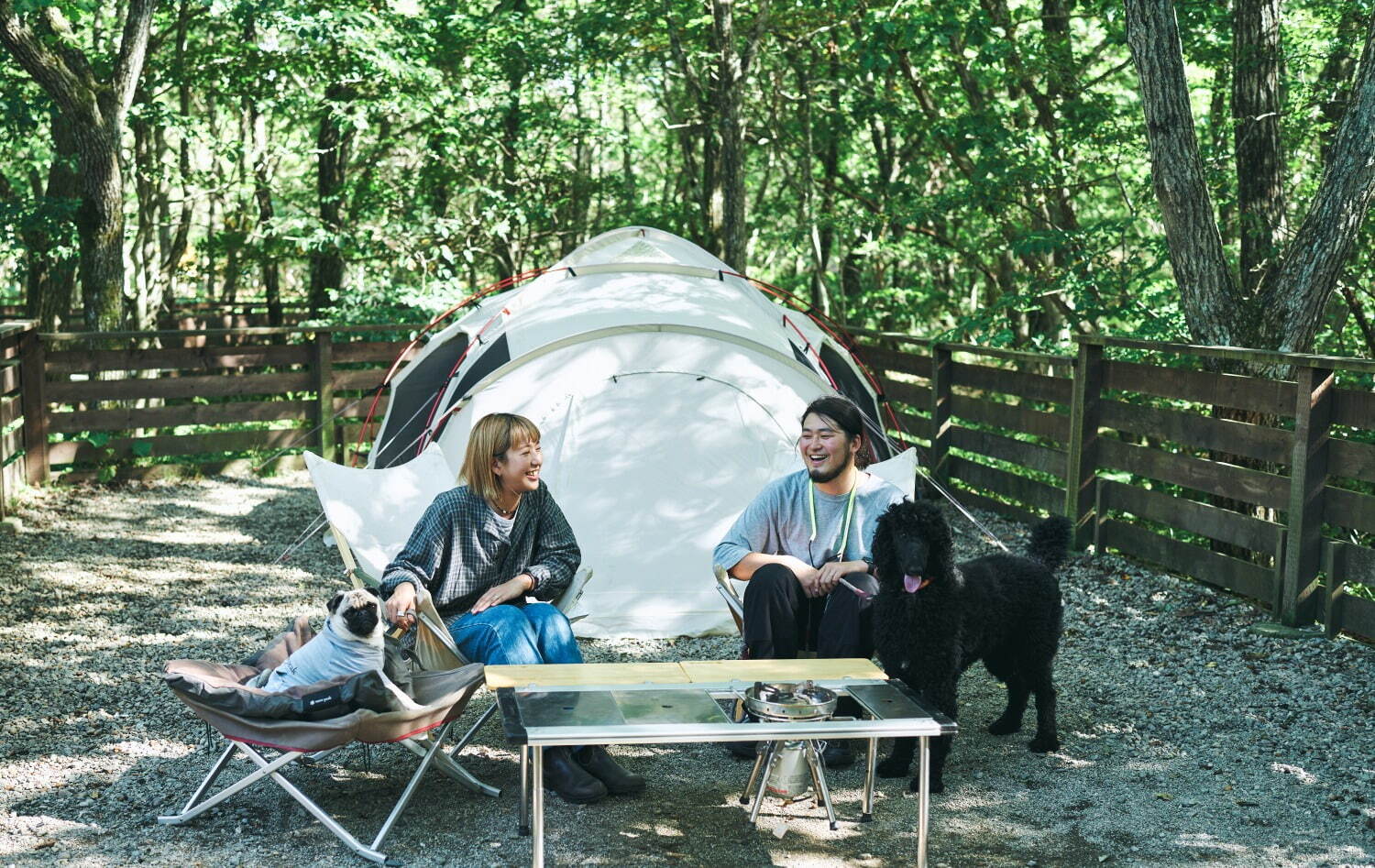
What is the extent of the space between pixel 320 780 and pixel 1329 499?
→ 412 centimetres

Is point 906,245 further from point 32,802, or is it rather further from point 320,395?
point 32,802

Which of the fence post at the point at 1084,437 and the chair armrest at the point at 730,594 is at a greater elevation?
the fence post at the point at 1084,437

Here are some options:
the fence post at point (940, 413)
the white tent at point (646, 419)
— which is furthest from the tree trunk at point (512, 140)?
the white tent at point (646, 419)

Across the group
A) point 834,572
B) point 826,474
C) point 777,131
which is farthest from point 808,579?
point 777,131

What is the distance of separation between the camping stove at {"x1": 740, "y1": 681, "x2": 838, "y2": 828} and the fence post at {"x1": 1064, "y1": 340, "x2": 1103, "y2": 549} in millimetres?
3839

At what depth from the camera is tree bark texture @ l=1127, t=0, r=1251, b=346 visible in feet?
20.0

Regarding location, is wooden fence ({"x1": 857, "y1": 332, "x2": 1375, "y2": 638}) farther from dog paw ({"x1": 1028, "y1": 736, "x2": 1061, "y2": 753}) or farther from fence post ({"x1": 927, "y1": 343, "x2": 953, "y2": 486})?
dog paw ({"x1": 1028, "y1": 736, "x2": 1061, "y2": 753})

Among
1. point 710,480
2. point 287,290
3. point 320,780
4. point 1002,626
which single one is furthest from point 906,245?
point 287,290

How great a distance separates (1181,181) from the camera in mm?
6262

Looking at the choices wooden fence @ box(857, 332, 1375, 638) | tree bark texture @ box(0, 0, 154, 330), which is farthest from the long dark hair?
tree bark texture @ box(0, 0, 154, 330)

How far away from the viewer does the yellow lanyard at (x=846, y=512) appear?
4.04 metres

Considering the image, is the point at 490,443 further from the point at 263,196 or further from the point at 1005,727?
the point at 263,196

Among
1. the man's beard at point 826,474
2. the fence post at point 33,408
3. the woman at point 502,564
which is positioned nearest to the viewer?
the woman at point 502,564

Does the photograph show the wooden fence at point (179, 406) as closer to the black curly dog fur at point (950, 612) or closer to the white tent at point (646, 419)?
the white tent at point (646, 419)
